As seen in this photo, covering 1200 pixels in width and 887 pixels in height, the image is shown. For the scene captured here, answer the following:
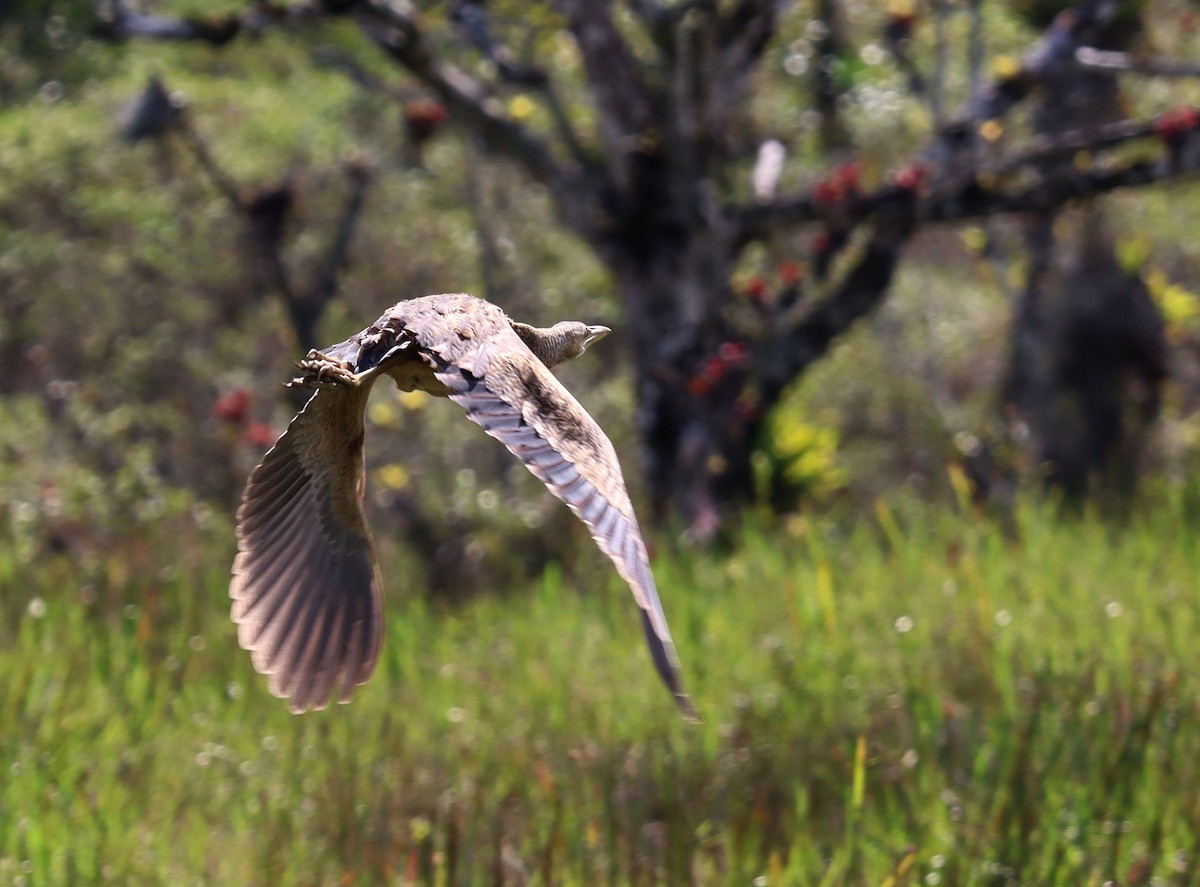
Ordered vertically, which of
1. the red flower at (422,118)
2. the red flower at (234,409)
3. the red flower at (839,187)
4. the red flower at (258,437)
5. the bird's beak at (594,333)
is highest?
the bird's beak at (594,333)

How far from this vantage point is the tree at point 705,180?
226 inches

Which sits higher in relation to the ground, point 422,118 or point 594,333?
point 594,333

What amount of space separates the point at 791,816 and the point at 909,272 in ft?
21.3

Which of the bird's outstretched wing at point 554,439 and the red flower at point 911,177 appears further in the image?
the red flower at point 911,177

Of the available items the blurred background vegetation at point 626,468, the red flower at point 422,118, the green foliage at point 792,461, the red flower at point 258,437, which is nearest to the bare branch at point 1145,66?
the blurred background vegetation at point 626,468

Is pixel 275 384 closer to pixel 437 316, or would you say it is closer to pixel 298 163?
pixel 298 163

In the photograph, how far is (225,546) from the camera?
6.35 m

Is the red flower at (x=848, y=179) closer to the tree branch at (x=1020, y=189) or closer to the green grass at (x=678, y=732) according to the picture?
the tree branch at (x=1020, y=189)

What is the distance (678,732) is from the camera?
4219 mm

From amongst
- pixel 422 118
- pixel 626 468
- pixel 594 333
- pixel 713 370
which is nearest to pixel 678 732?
pixel 713 370

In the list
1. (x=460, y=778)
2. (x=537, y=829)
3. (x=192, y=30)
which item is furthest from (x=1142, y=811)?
(x=192, y=30)

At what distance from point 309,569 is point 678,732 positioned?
1.66 meters

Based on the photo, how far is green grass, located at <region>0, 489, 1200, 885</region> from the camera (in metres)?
3.49

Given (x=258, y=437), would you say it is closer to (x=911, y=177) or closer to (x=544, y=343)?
(x=911, y=177)
